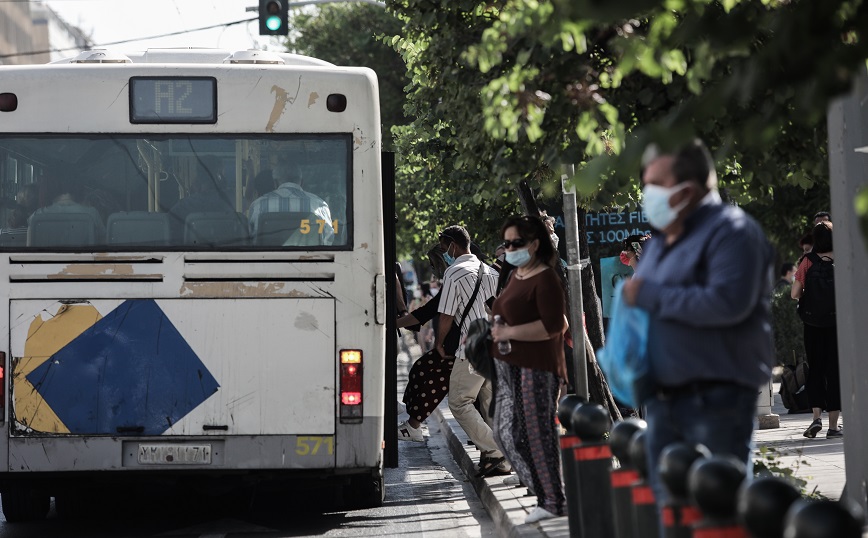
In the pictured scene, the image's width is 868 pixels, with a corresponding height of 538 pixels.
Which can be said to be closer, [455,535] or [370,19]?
[455,535]

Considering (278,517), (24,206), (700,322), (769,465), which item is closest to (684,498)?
(700,322)

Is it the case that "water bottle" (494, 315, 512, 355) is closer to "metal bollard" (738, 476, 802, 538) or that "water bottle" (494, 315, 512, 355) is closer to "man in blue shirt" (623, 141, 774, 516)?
"man in blue shirt" (623, 141, 774, 516)

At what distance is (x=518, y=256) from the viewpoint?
27.2 feet

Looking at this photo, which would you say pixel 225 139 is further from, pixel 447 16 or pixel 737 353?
pixel 737 353

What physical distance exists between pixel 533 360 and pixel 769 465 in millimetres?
1443

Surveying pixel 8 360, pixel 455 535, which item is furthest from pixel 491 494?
pixel 8 360

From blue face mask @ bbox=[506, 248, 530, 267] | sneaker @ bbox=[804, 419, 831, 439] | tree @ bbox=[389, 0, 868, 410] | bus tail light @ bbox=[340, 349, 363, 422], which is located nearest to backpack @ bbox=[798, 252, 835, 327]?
sneaker @ bbox=[804, 419, 831, 439]

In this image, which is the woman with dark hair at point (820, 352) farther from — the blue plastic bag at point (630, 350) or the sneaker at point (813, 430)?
the blue plastic bag at point (630, 350)

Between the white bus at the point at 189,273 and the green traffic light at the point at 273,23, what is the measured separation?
29.6ft

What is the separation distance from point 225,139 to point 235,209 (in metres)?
0.43

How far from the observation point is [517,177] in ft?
26.5

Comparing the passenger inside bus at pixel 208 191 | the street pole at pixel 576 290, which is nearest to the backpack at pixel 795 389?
the street pole at pixel 576 290

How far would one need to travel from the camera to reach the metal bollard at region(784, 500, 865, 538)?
320 cm

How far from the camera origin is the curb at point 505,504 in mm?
7797
